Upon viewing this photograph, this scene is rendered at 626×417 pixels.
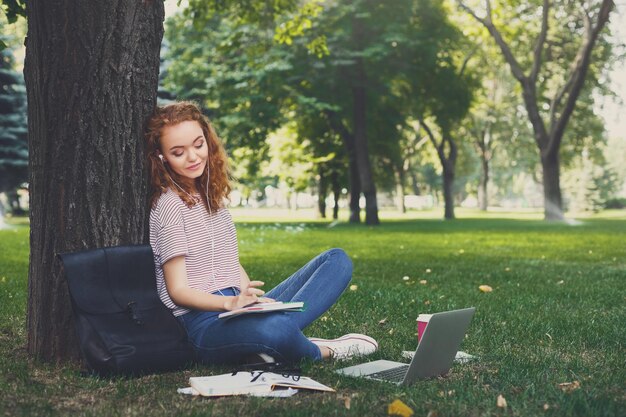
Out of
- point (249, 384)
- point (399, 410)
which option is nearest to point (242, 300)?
point (249, 384)

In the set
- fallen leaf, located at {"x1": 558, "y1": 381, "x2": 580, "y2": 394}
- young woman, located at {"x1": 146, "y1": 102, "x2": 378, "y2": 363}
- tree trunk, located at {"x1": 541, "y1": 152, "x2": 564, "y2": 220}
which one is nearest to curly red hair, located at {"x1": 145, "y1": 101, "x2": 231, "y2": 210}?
young woman, located at {"x1": 146, "y1": 102, "x2": 378, "y2": 363}

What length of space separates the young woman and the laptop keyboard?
17.5 inches

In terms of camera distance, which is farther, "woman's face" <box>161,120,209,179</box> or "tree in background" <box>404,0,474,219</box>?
"tree in background" <box>404,0,474,219</box>

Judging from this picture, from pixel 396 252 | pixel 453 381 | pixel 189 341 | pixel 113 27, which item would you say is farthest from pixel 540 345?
pixel 396 252

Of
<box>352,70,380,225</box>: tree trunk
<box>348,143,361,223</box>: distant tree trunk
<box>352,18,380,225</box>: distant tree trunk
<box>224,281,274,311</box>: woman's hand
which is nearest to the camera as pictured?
<box>224,281,274,311</box>: woman's hand

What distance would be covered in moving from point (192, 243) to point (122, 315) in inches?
21.2

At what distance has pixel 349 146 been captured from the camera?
30.8 m

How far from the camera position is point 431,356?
3771mm

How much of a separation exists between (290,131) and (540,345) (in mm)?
30407

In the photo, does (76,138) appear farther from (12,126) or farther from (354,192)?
Result: (12,126)

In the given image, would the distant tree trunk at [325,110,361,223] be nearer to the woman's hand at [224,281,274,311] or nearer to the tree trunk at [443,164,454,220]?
the tree trunk at [443,164,454,220]

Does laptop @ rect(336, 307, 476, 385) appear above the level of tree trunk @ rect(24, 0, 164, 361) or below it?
below

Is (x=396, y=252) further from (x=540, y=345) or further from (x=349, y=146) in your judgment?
(x=349, y=146)

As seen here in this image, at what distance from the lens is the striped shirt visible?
13.5 ft
